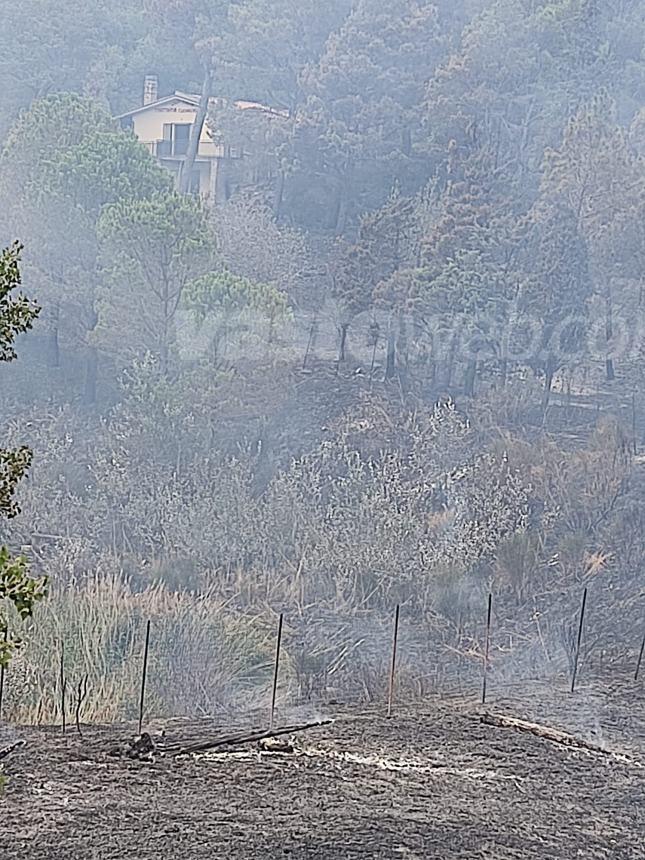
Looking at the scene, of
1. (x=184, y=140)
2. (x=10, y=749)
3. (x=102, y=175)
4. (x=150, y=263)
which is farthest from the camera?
(x=184, y=140)

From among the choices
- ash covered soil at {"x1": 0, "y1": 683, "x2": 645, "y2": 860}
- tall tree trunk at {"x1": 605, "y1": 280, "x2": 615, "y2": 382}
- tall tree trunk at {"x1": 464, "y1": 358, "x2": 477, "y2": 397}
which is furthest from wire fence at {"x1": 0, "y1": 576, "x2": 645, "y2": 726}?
tall tree trunk at {"x1": 605, "y1": 280, "x2": 615, "y2": 382}

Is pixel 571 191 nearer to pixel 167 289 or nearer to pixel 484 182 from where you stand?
pixel 484 182

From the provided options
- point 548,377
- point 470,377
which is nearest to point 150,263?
point 470,377

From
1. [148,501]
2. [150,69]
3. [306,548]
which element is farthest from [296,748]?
[150,69]

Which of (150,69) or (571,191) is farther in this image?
(150,69)

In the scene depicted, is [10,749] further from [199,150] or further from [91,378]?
[199,150]

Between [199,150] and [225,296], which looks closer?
[225,296]

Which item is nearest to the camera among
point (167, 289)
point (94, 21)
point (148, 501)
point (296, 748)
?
point (296, 748)

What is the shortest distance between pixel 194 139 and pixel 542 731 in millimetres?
9248

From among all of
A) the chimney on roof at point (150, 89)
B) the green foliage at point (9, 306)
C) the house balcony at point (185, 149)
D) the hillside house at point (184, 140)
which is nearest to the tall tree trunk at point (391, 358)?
the hillside house at point (184, 140)

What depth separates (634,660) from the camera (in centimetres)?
576

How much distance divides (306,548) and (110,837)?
584 cm

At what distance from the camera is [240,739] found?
3393 millimetres

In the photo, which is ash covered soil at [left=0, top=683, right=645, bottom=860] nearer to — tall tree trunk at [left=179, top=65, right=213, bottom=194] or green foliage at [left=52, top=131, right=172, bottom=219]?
green foliage at [left=52, top=131, right=172, bottom=219]
